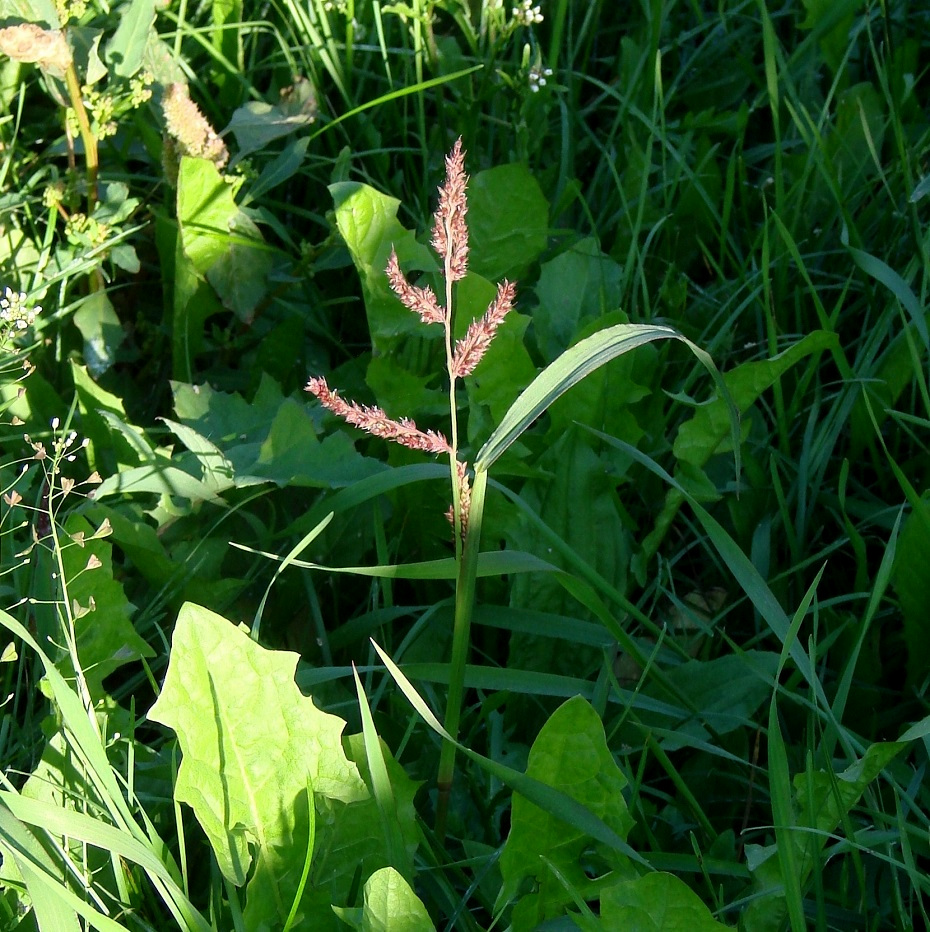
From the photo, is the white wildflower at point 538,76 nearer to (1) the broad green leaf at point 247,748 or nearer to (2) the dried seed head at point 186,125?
(2) the dried seed head at point 186,125

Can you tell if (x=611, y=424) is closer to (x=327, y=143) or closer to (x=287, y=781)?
(x=287, y=781)

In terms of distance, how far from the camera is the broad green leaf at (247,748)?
1.25 m

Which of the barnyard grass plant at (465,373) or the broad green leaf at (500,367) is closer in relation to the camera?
the barnyard grass plant at (465,373)

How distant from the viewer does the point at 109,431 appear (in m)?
1.81

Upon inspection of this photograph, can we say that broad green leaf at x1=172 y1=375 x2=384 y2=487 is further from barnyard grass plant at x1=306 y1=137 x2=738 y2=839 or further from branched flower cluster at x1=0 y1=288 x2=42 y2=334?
barnyard grass plant at x1=306 y1=137 x2=738 y2=839

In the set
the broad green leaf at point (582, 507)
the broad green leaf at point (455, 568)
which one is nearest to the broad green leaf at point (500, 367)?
the broad green leaf at point (582, 507)

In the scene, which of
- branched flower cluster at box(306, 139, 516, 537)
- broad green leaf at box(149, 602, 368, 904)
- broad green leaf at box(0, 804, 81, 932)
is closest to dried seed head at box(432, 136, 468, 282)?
branched flower cluster at box(306, 139, 516, 537)

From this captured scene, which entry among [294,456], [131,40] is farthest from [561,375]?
[131,40]

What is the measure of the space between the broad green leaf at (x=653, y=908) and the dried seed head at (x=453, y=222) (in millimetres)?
659

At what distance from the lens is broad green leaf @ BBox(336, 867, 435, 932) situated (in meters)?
1.10

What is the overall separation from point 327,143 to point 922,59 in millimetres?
1418

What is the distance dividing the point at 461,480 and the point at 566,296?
885mm

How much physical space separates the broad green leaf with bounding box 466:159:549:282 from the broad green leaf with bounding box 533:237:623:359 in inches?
2.1

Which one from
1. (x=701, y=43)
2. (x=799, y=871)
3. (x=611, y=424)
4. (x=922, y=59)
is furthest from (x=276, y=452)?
(x=922, y=59)
